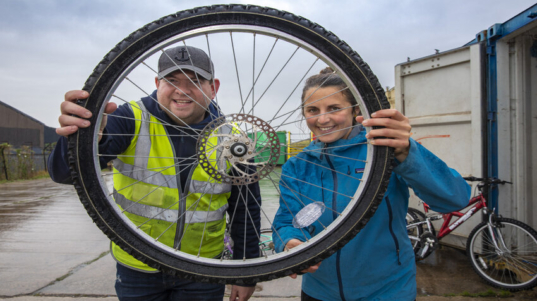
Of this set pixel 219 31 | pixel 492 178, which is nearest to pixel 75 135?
pixel 219 31

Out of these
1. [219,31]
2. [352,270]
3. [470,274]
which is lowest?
[470,274]

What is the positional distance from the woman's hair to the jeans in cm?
105

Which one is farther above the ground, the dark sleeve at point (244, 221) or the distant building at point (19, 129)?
the distant building at point (19, 129)

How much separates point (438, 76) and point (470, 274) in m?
2.18

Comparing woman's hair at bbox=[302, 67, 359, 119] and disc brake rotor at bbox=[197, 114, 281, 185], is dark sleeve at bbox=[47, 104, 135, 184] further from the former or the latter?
woman's hair at bbox=[302, 67, 359, 119]

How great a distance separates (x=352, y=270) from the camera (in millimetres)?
1568

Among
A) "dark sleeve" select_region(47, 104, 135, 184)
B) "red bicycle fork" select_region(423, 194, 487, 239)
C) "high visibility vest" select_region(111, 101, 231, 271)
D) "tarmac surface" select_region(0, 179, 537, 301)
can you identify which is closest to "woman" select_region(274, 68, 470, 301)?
"high visibility vest" select_region(111, 101, 231, 271)

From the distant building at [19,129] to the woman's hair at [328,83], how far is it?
27.2 m

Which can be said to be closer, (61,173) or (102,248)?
(61,173)

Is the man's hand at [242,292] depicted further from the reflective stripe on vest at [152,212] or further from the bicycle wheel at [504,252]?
the bicycle wheel at [504,252]

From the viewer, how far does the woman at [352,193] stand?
143 cm

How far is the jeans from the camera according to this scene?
173 cm

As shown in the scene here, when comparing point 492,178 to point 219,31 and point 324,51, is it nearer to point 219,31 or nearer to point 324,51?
point 324,51

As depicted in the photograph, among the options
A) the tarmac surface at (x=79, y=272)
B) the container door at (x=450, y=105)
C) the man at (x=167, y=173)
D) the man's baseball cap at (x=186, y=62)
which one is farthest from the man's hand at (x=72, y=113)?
the container door at (x=450, y=105)
